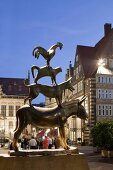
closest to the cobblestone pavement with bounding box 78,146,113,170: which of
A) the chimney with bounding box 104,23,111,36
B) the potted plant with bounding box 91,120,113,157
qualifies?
the potted plant with bounding box 91,120,113,157

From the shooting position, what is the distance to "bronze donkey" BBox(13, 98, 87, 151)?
11344 millimetres

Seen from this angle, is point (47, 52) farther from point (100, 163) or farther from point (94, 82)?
point (94, 82)

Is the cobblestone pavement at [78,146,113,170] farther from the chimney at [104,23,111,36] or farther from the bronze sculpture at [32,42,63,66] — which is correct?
the chimney at [104,23,111,36]

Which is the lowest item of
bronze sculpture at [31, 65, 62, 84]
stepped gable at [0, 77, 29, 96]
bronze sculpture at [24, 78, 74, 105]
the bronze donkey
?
the bronze donkey

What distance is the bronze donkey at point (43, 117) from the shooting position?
447 inches

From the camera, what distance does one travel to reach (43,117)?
11477 mm

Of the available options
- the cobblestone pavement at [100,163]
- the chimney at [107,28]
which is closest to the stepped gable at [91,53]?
the chimney at [107,28]

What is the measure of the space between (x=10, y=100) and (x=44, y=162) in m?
72.4

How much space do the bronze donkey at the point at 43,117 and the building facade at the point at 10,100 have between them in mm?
66895

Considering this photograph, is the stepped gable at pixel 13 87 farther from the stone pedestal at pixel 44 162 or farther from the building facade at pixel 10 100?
the stone pedestal at pixel 44 162

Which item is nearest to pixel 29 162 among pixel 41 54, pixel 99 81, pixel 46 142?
pixel 41 54

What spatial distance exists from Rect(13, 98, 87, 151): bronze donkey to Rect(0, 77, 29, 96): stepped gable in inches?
2810

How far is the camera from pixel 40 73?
1180cm

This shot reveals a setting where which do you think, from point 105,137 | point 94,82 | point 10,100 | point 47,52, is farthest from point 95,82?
point 47,52
